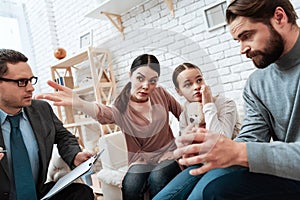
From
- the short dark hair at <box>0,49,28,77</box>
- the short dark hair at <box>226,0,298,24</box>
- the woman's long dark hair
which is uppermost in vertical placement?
the short dark hair at <box>0,49,28,77</box>

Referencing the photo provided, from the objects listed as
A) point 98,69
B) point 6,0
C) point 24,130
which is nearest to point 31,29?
point 6,0

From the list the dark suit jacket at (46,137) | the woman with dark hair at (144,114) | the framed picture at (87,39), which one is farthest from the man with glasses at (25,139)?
the woman with dark hair at (144,114)

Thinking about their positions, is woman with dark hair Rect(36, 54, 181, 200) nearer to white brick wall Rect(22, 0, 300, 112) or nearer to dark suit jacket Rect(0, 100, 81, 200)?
white brick wall Rect(22, 0, 300, 112)

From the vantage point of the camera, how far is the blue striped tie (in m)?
1.00

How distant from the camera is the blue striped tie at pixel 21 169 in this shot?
3.29ft

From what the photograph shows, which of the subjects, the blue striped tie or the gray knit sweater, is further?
the blue striped tie

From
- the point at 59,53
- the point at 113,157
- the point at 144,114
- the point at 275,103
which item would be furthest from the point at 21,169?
the point at 59,53

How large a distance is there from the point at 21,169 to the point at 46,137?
17 centimetres

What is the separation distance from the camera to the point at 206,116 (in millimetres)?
479

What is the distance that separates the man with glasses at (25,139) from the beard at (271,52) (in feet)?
2.18

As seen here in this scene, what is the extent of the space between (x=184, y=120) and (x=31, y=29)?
278 cm

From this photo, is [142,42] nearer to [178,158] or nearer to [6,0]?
[178,158]

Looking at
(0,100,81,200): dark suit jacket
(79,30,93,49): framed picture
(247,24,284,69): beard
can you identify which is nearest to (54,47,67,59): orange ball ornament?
(79,30,93,49): framed picture

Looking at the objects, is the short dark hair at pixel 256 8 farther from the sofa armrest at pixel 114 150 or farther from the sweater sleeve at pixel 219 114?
the sofa armrest at pixel 114 150
